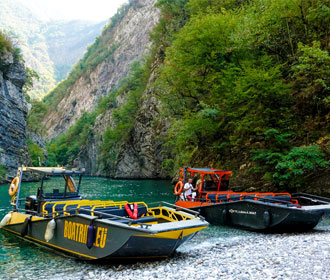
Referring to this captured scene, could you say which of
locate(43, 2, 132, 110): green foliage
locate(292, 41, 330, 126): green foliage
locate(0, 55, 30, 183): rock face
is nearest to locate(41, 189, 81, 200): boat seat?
locate(292, 41, 330, 126): green foliage

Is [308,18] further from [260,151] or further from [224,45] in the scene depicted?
[260,151]

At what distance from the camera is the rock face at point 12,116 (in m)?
45.8

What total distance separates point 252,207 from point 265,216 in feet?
2.49

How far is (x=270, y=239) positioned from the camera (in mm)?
11375

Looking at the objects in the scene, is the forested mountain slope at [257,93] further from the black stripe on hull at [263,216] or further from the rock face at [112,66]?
the rock face at [112,66]

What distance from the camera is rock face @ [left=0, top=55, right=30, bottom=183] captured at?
150 ft

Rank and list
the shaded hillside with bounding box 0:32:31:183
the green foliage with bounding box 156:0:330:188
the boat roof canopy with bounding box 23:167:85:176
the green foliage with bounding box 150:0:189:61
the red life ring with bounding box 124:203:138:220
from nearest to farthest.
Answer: the red life ring with bounding box 124:203:138:220, the boat roof canopy with bounding box 23:167:85:176, the green foliage with bounding box 156:0:330:188, the shaded hillside with bounding box 0:32:31:183, the green foliage with bounding box 150:0:189:61

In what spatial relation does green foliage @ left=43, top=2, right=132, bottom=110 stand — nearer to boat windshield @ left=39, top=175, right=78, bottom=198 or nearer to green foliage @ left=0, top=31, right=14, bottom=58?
green foliage @ left=0, top=31, right=14, bottom=58

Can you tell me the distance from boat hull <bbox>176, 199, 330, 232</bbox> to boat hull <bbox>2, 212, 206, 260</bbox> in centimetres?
430

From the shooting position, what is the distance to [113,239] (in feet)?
27.3

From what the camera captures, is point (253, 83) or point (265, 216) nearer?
point (265, 216)

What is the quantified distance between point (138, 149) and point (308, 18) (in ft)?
140

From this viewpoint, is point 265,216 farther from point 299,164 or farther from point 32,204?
point 32,204

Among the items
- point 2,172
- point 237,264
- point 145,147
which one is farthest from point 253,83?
point 145,147
